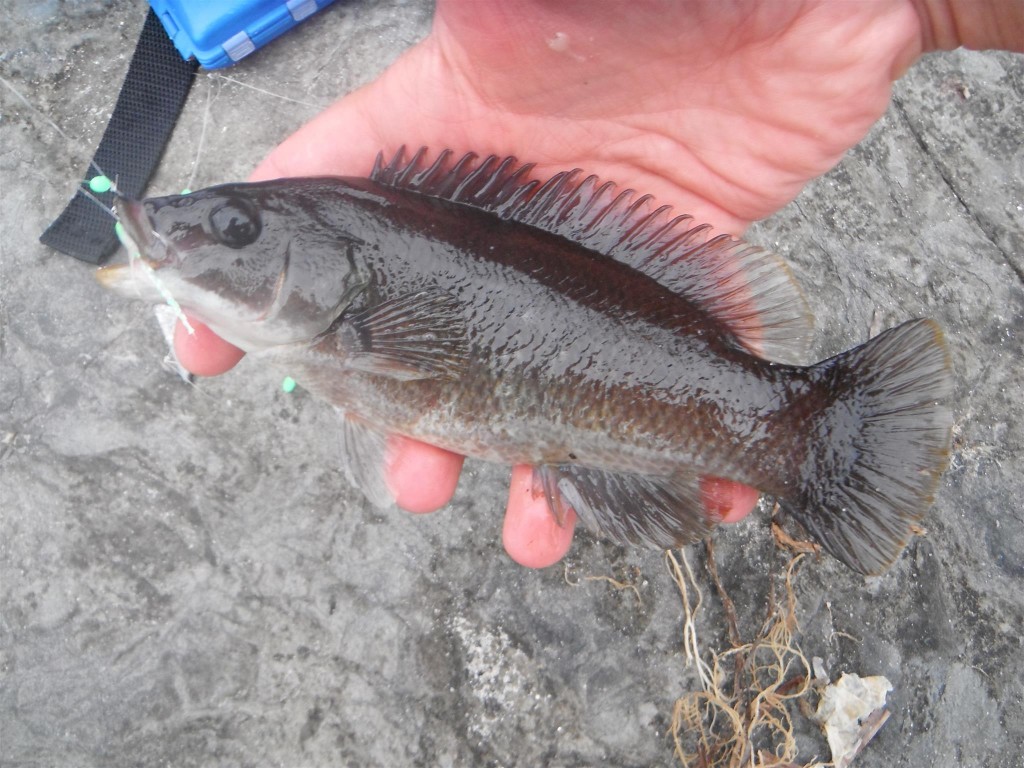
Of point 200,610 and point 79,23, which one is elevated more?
point 79,23

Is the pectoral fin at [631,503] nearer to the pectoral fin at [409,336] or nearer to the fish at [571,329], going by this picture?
the fish at [571,329]

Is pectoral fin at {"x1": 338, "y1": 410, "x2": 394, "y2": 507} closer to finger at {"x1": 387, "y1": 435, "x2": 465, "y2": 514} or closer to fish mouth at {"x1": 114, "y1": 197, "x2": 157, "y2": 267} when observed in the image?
finger at {"x1": 387, "y1": 435, "x2": 465, "y2": 514}

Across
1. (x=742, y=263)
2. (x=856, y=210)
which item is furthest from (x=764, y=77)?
(x=856, y=210)

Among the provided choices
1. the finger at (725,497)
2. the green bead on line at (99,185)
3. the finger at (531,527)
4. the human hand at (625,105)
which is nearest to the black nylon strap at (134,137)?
the green bead on line at (99,185)

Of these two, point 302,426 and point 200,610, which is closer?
point 200,610

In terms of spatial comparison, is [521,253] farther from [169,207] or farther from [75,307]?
[75,307]

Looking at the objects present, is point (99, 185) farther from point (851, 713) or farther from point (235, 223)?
point (851, 713)
